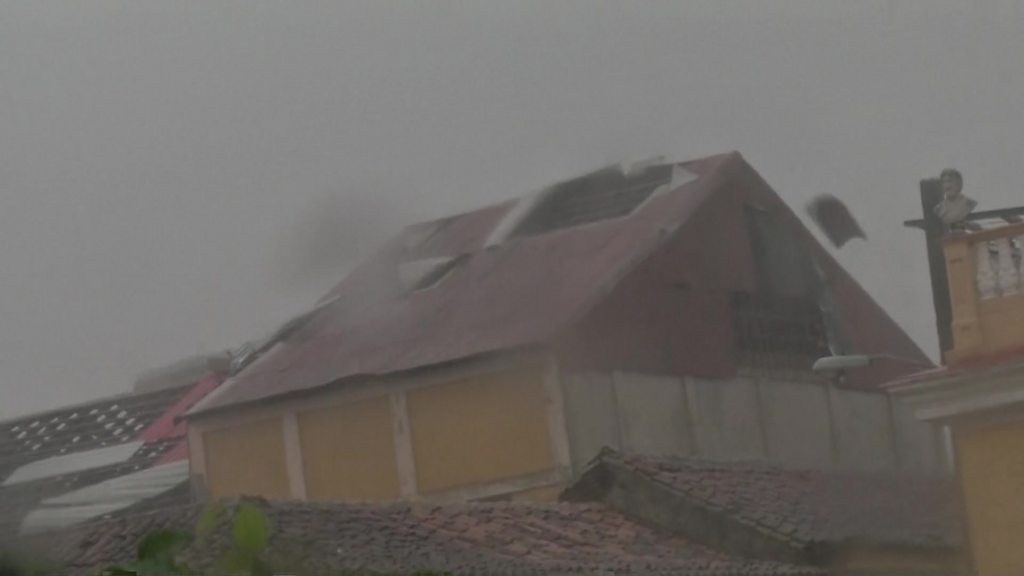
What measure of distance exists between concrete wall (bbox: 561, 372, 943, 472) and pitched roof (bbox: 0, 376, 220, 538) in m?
2.43

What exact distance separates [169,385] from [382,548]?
3.33 metres

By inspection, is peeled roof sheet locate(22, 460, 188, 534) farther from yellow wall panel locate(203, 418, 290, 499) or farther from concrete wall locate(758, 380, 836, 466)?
concrete wall locate(758, 380, 836, 466)

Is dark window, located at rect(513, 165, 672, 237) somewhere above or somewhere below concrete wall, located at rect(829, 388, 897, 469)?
above

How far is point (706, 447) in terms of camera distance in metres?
14.9

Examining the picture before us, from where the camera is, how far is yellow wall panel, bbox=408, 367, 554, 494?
1295 cm

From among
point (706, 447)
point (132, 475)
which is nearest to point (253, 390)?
point (132, 475)

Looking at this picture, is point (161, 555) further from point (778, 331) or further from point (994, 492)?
point (778, 331)

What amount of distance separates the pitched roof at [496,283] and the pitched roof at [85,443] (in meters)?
0.54

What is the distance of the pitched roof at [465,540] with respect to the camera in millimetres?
8992

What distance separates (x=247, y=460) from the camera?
12648mm

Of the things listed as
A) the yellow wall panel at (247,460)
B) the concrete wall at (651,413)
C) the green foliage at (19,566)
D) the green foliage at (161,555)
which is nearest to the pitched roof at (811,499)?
the concrete wall at (651,413)

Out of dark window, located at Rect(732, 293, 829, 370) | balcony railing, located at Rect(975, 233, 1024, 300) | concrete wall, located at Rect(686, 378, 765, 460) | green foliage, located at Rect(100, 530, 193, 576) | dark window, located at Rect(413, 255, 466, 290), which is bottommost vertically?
concrete wall, located at Rect(686, 378, 765, 460)

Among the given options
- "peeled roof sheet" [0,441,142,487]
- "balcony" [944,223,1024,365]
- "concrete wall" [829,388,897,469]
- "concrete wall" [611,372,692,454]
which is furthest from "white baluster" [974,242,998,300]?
"peeled roof sheet" [0,441,142,487]

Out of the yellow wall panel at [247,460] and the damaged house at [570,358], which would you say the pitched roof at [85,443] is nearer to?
the yellow wall panel at [247,460]
